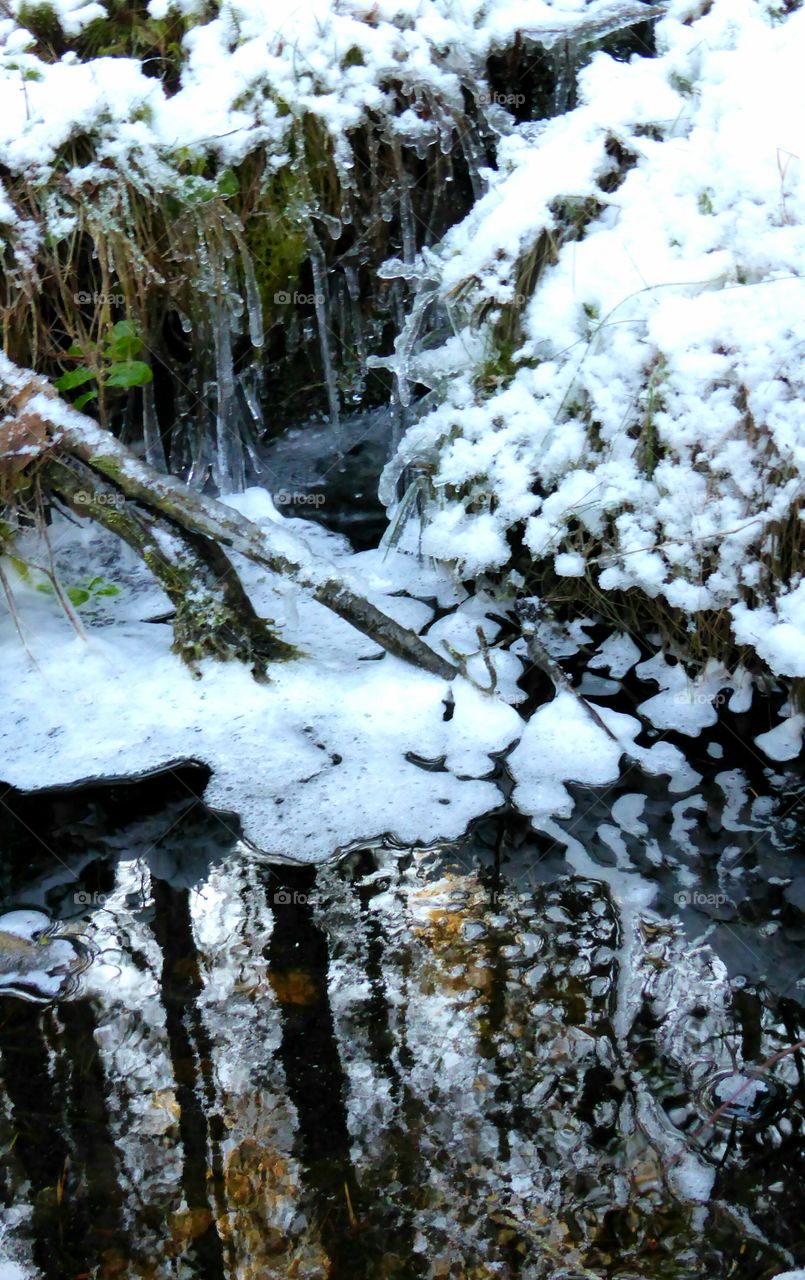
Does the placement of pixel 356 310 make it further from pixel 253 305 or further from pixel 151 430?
pixel 151 430

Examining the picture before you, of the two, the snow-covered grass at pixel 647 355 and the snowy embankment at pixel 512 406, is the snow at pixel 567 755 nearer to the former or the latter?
the snowy embankment at pixel 512 406

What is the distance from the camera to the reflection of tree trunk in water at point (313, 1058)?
72.6 inches

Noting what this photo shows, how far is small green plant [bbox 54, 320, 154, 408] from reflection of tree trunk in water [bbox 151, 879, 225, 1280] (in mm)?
1506

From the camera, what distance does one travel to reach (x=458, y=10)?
346 cm

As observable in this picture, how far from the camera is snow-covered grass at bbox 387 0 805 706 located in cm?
262

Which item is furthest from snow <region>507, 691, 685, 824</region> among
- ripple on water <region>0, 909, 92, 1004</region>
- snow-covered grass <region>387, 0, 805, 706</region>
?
ripple on water <region>0, 909, 92, 1004</region>

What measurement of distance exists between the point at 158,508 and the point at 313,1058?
1.52 m

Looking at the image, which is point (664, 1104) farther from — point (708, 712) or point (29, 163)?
point (29, 163)

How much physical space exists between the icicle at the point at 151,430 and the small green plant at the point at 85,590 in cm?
43

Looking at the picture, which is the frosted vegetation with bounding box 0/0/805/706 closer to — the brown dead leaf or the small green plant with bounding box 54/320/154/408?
the small green plant with bounding box 54/320/154/408

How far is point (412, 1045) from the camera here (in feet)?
6.99

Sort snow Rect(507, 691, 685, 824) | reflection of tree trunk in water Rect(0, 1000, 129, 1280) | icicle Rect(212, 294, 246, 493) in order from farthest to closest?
1. icicle Rect(212, 294, 246, 493)
2. snow Rect(507, 691, 685, 824)
3. reflection of tree trunk in water Rect(0, 1000, 129, 1280)

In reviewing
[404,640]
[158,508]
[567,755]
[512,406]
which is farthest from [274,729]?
[512,406]

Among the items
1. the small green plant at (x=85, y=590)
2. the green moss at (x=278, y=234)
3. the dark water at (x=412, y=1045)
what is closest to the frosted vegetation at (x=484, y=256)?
the green moss at (x=278, y=234)
